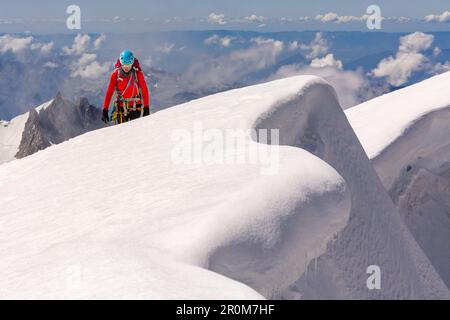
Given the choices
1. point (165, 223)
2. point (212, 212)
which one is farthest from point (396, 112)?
point (165, 223)

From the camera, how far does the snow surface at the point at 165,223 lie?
4.80m

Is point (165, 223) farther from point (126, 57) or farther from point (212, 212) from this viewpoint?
point (126, 57)

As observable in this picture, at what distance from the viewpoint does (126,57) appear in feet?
42.3

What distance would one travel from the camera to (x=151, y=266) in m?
4.88

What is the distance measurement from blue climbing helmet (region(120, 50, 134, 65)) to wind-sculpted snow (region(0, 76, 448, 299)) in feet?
8.80

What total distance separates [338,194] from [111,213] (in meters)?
2.46

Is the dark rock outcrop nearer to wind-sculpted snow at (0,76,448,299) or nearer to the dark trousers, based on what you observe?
the dark trousers

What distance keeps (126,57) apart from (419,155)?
22.6ft

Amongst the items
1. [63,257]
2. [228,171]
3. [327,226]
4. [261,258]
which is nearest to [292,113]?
[228,171]

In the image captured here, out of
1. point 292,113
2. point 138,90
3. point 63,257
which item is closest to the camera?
point 63,257

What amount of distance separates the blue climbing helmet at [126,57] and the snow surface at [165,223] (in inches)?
171

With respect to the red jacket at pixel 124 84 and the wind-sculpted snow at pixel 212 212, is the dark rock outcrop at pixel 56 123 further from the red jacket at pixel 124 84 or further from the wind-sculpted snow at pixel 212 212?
the wind-sculpted snow at pixel 212 212

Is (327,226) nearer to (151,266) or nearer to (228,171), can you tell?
(228,171)

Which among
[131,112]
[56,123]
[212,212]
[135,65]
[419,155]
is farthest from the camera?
[56,123]
